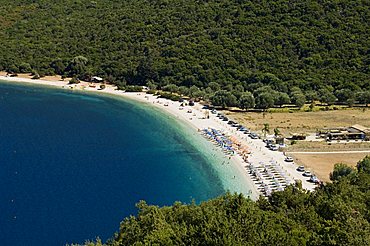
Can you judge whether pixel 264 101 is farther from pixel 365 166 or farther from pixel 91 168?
pixel 91 168

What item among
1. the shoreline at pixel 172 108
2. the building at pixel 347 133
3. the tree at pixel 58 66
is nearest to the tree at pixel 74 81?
the shoreline at pixel 172 108

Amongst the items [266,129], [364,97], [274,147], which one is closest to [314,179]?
[274,147]

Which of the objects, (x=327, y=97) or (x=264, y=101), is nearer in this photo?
(x=264, y=101)

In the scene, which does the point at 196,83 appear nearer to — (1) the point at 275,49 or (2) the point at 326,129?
(1) the point at 275,49

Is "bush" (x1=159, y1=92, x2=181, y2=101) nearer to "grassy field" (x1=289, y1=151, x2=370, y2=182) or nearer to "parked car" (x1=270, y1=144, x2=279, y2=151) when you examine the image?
"parked car" (x1=270, y1=144, x2=279, y2=151)

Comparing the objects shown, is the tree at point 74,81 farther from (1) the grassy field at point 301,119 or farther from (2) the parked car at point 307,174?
(2) the parked car at point 307,174

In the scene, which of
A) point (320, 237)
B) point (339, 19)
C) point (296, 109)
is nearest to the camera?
point (320, 237)

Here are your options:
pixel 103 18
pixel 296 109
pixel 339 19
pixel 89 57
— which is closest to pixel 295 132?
pixel 296 109
